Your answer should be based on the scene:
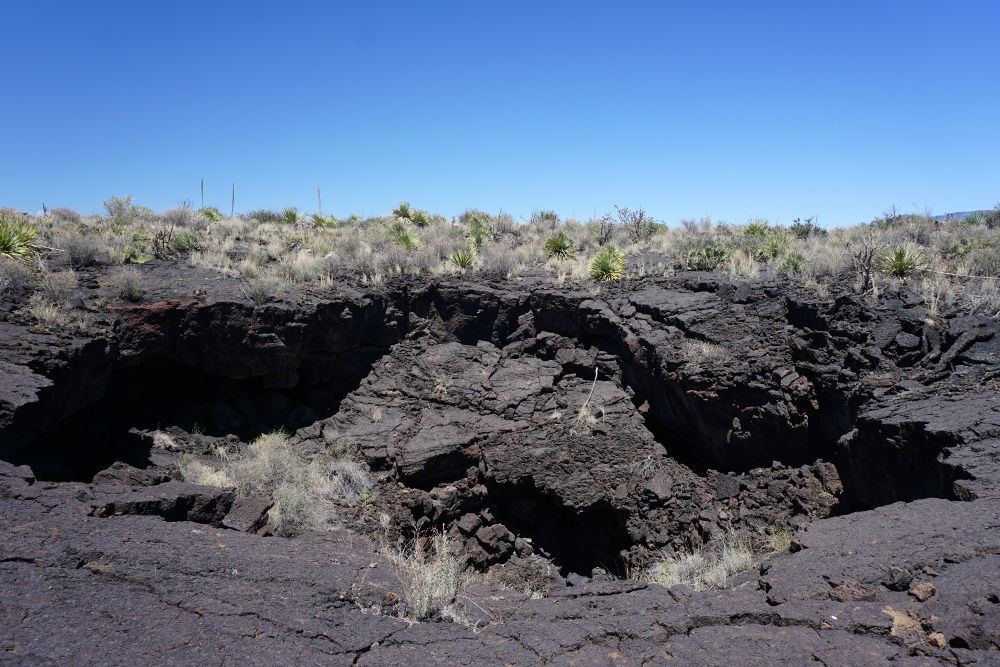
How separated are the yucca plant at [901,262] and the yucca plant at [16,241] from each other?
16.5 meters

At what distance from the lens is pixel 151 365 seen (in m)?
10.9

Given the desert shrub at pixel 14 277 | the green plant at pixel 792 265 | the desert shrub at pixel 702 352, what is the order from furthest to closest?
the green plant at pixel 792 265 → the desert shrub at pixel 702 352 → the desert shrub at pixel 14 277

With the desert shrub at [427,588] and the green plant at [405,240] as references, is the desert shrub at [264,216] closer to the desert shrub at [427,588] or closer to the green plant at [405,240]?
the green plant at [405,240]

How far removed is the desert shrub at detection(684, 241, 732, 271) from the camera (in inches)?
537

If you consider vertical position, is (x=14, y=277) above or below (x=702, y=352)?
above

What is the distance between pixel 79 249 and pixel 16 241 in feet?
3.30

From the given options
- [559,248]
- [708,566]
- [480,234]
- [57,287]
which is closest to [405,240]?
[480,234]

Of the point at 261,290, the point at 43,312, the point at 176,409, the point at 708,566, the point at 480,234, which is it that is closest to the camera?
the point at 708,566

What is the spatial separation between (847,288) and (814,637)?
840 centimetres

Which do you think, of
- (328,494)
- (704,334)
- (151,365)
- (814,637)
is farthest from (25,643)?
(704,334)

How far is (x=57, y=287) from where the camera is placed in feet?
31.0

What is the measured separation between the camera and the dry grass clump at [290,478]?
349 inches

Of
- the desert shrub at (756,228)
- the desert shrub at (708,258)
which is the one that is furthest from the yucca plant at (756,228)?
the desert shrub at (708,258)

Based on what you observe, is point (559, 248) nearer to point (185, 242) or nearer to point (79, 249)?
point (185, 242)
